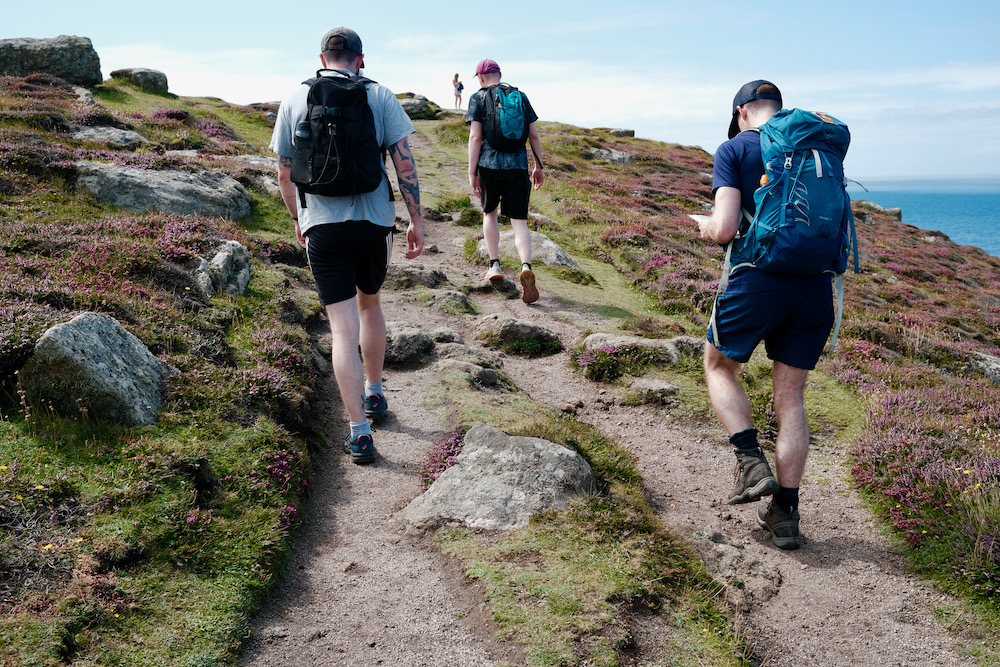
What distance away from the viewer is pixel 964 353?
1465 cm

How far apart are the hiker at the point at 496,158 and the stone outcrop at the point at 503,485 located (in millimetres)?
5987

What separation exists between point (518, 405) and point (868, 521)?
3722mm

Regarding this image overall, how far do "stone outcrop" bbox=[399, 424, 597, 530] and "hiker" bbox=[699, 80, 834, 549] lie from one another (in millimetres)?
1397

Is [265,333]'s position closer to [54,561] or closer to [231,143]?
[54,561]

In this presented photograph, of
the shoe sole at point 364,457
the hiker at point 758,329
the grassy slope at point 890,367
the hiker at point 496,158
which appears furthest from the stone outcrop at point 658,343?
the shoe sole at point 364,457

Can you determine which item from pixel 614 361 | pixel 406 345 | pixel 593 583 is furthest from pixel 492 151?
pixel 593 583

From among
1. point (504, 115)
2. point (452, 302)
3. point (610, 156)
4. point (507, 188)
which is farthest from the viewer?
point (610, 156)

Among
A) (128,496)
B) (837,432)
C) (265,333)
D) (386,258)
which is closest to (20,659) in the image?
(128,496)

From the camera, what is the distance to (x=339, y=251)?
601 centimetres

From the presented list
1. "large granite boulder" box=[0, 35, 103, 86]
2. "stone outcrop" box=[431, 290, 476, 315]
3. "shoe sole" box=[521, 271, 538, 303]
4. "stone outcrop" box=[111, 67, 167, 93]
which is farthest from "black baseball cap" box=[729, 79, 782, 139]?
"stone outcrop" box=[111, 67, 167, 93]

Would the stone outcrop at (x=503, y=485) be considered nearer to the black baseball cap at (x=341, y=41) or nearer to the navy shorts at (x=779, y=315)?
the navy shorts at (x=779, y=315)

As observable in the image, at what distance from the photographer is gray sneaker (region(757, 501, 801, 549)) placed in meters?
5.61

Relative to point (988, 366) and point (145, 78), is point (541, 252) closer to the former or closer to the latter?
point (988, 366)

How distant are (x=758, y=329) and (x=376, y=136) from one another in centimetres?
370
